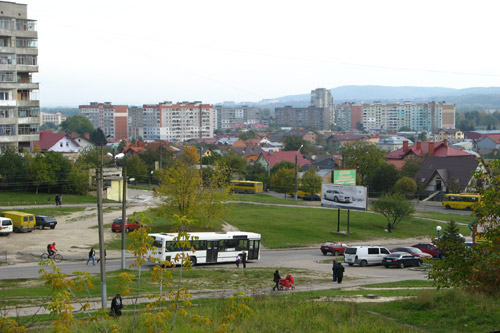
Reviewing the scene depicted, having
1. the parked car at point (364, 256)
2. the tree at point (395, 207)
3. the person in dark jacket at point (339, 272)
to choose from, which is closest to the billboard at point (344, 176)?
the tree at point (395, 207)

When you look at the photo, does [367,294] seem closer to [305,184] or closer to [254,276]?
[254,276]

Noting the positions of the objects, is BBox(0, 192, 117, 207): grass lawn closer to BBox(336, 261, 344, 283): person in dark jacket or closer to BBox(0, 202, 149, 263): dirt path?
BBox(0, 202, 149, 263): dirt path

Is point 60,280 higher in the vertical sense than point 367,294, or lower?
higher

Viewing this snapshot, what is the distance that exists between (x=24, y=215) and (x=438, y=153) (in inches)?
3076

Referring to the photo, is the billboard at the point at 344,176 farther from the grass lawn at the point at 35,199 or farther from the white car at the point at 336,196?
the grass lawn at the point at 35,199

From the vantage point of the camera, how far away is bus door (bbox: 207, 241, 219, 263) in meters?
36.6

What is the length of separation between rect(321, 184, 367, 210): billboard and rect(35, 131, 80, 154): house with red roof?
70737 millimetres

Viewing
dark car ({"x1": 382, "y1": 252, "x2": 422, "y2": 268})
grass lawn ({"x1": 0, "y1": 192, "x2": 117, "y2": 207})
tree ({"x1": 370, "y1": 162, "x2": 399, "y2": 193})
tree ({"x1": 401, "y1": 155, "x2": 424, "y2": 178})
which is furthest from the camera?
tree ({"x1": 401, "y1": 155, "x2": 424, "y2": 178})

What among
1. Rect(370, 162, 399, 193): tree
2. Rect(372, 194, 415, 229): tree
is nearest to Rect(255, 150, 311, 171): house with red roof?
Rect(370, 162, 399, 193): tree

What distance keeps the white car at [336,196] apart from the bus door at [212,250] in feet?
53.9

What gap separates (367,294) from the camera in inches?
1000

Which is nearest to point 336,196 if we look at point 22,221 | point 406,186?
point 22,221

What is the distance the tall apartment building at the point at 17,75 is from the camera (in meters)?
71.6

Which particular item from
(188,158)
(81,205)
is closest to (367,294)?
(81,205)
